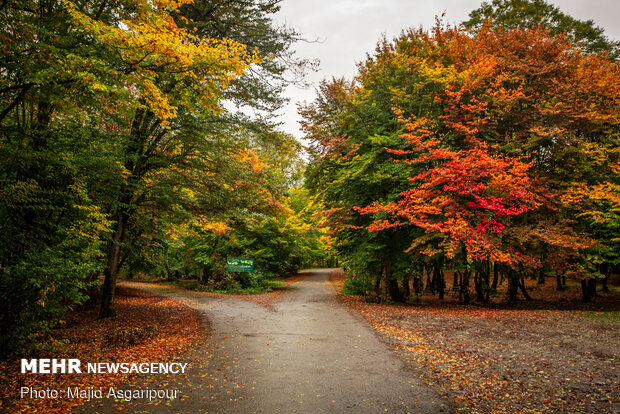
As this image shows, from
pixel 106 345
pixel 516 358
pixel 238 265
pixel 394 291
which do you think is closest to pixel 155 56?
pixel 106 345

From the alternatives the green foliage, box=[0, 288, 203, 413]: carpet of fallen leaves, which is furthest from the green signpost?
the green foliage

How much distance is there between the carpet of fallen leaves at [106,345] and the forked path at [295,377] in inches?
22.5

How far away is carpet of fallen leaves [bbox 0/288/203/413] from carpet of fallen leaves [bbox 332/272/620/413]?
5210mm

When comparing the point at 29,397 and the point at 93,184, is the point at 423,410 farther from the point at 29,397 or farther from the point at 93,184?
the point at 93,184

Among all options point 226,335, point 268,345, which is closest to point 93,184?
point 226,335

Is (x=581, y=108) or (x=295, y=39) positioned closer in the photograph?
(x=295, y=39)

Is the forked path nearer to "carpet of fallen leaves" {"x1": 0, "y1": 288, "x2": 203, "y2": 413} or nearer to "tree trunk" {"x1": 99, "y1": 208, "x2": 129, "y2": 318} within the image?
"carpet of fallen leaves" {"x1": 0, "y1": 288, "x2": 203, "y2": 413}

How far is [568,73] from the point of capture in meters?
12.5

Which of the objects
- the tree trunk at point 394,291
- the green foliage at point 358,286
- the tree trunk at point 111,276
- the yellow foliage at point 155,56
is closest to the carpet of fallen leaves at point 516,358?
the tree trunk at point 394,291

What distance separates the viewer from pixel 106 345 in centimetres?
659

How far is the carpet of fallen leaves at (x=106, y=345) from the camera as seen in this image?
4.07 meters

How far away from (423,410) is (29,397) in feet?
17.3

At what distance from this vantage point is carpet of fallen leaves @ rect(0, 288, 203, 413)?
407cm

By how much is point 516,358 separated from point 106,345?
853 cm
